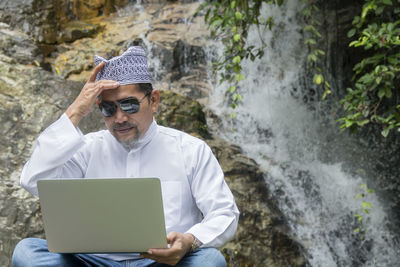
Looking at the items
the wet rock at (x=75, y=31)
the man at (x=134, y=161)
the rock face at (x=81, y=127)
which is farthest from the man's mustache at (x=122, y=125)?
the wet rock at (x=75, y=31)

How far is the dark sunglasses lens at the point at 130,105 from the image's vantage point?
7.77ft

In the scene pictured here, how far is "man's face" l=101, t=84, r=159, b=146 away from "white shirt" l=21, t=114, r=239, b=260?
0.05m

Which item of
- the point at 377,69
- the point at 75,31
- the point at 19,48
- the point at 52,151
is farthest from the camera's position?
the point at 75,31

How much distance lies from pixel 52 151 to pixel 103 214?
0.44 meters

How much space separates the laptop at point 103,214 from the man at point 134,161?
0.43 feet

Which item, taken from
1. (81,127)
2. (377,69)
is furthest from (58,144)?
(377,69)

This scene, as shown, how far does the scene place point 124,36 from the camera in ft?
22.2

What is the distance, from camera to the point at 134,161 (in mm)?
2451

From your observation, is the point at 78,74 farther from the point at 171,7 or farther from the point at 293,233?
the point at 293,233

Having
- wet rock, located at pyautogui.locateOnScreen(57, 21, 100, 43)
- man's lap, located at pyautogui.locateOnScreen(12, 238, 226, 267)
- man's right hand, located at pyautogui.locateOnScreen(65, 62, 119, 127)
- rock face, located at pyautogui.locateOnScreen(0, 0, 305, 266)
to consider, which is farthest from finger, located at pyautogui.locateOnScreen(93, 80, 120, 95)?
wet rock, located at pyautogui.locateOnScreen(57, 21, 100, 43)

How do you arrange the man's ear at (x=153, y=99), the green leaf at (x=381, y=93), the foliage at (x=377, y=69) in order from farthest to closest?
the green leaf at (x=381, y=93)
the foliage at (x=377, y=69)
the man's ear at (x=153, y=99)

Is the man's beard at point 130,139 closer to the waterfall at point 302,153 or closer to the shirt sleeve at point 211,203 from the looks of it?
the shirt sleeve at point 211,203

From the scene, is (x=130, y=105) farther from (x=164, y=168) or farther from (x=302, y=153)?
(x=302, y=153)

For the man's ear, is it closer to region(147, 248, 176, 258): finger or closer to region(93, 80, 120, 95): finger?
region(93, 80, 120, 95): finger
